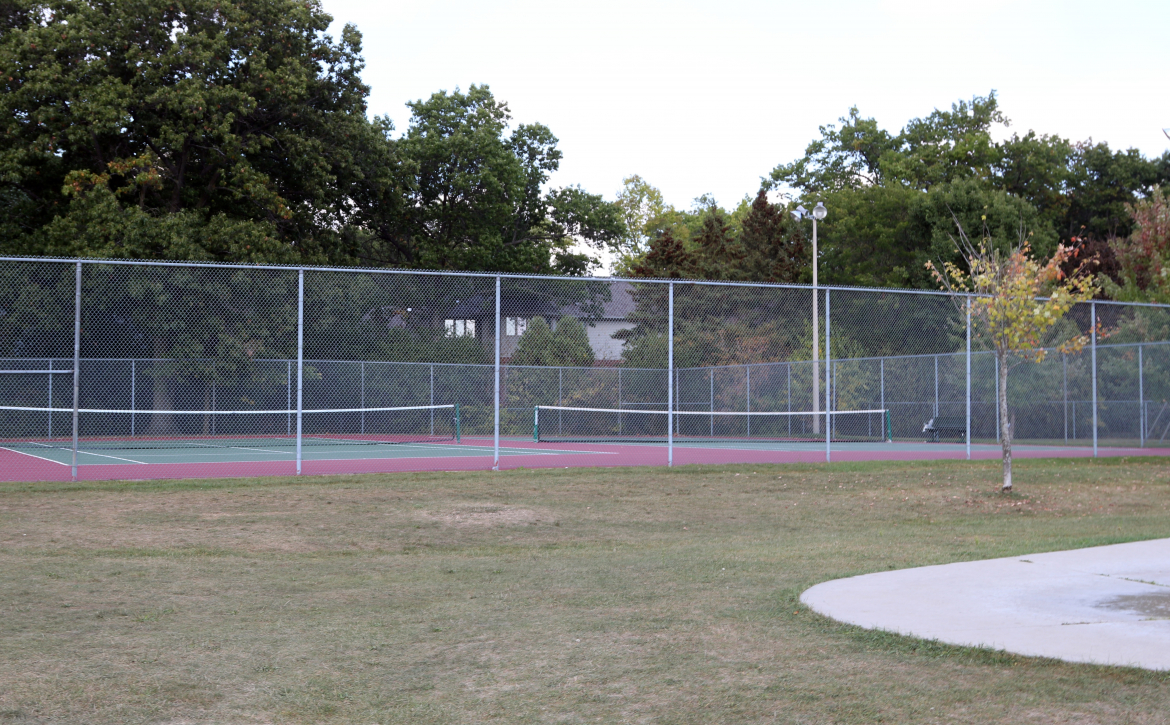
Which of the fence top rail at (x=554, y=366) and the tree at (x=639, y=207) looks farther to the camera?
the tree at (x=639, y=207)

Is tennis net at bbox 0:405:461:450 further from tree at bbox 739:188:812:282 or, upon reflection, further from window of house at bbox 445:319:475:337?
tree at bbox 739:188:812:282

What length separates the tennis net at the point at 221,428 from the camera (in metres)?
20.5

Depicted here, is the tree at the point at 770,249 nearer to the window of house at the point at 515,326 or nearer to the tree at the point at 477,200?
the tree at the point at 477,200

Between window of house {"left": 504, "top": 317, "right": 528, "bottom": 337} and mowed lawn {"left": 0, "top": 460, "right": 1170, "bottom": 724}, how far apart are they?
32.8 feet

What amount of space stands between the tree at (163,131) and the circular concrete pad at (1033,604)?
898 inches

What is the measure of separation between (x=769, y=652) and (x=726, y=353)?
1884cm

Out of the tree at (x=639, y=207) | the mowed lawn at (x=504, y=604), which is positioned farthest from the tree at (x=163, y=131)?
the tree at (x=639, y=207)

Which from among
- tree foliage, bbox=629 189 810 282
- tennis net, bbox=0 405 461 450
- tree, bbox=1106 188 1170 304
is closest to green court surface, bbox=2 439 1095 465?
tennis net, bbox=0 405 461 450

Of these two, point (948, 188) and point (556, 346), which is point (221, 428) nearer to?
point (556, 346)

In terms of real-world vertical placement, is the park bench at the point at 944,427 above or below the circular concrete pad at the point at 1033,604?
above

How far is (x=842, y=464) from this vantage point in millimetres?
16438

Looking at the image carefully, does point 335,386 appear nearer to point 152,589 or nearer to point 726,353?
point 726,353

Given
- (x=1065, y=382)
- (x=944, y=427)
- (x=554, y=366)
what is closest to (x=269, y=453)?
(x=554, y=366)

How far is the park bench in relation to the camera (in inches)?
920
